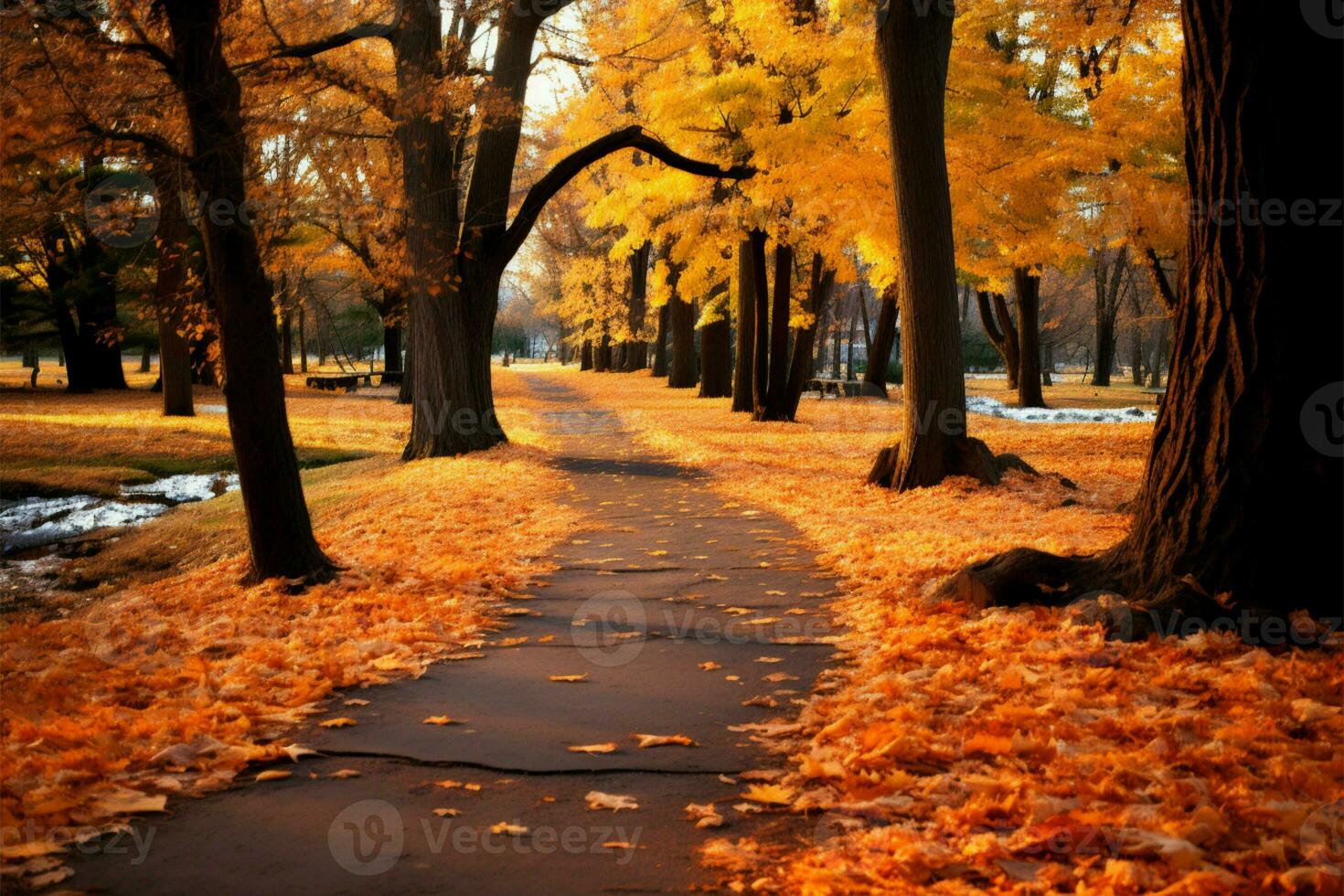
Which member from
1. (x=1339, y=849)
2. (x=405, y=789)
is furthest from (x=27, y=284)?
(x=1339, y=849)

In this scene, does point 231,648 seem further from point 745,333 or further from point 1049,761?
point 745,333

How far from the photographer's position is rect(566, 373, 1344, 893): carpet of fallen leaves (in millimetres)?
3180

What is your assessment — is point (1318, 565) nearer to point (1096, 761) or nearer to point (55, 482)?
point (1096, 761)

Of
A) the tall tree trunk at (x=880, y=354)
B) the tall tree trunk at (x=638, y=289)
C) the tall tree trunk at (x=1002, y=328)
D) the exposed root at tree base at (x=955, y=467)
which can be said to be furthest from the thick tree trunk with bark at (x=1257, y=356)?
the tall tree trunk at (x=638, y=289)

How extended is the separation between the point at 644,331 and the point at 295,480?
41.3 metres

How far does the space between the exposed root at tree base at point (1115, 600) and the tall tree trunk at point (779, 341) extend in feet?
49.6

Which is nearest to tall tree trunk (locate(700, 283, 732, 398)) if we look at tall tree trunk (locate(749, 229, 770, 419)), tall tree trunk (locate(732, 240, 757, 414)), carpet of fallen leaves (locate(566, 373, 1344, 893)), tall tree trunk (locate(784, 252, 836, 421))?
tall tree trunk (locate(784, 252, 836, 421))

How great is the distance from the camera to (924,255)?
12.5m

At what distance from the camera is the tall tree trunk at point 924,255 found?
1217cm

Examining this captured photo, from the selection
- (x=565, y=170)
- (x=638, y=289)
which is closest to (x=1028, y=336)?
(x=565, y=170)

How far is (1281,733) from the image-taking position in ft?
A: 13.4

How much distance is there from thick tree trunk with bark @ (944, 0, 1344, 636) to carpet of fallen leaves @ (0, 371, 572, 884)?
161 inches

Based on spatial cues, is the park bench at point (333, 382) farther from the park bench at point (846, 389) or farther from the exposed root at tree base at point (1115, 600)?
the exposed root at tree base at point (1115, 600)

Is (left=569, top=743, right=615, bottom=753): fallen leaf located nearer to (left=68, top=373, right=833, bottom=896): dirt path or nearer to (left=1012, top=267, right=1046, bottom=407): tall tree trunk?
(left=68, top=373, right=833, bottom=896): dirt path
